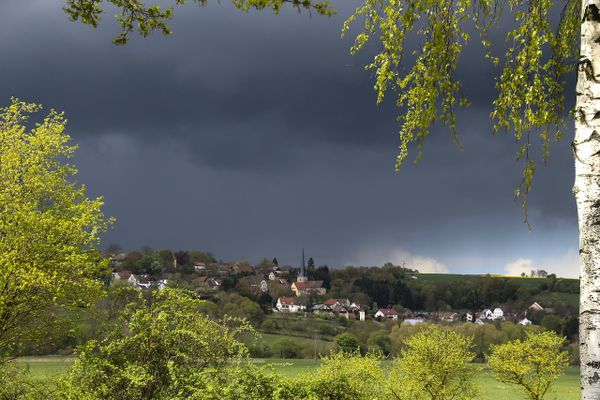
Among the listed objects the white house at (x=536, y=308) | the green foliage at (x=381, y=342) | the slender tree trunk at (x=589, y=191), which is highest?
the slender tree trunk at (x=589, y=191)

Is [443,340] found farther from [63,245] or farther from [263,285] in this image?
[263,285]

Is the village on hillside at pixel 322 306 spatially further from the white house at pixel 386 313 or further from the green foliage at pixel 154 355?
the green foliage at pixel 154 355

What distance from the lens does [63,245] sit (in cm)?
2320

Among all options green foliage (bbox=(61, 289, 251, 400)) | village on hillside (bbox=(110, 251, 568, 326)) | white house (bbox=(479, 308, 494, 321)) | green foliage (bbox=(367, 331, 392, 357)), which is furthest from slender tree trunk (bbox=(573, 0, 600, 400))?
white house (bbox=(479, 308, 494, 321))

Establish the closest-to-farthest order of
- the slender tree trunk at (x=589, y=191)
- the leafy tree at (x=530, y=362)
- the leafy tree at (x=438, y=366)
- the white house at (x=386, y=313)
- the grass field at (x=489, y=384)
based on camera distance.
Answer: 1. the slender tree trunk at (x=589, y=191)
2. the leafy tree at (x=438, y=366)
3. the leafy tree at (x=530, y=362)
4. the grass field at (x=489, y=384)
5. the white house at (x=386, y=313)

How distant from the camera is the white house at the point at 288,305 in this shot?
160375 millimetres

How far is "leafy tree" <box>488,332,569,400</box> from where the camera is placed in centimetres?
4050

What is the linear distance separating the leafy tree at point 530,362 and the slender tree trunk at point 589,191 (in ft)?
126

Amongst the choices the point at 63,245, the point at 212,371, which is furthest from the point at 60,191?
the point at 212,371

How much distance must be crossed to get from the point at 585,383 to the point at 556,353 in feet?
140

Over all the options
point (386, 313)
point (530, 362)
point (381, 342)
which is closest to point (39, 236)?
point (530, 362)

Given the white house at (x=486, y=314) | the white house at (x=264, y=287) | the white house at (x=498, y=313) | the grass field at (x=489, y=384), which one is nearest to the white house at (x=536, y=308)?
the white house at (x=498, y=313)

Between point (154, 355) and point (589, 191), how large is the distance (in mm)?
14499

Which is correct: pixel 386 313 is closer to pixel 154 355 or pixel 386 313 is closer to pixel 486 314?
pixel 486 314
